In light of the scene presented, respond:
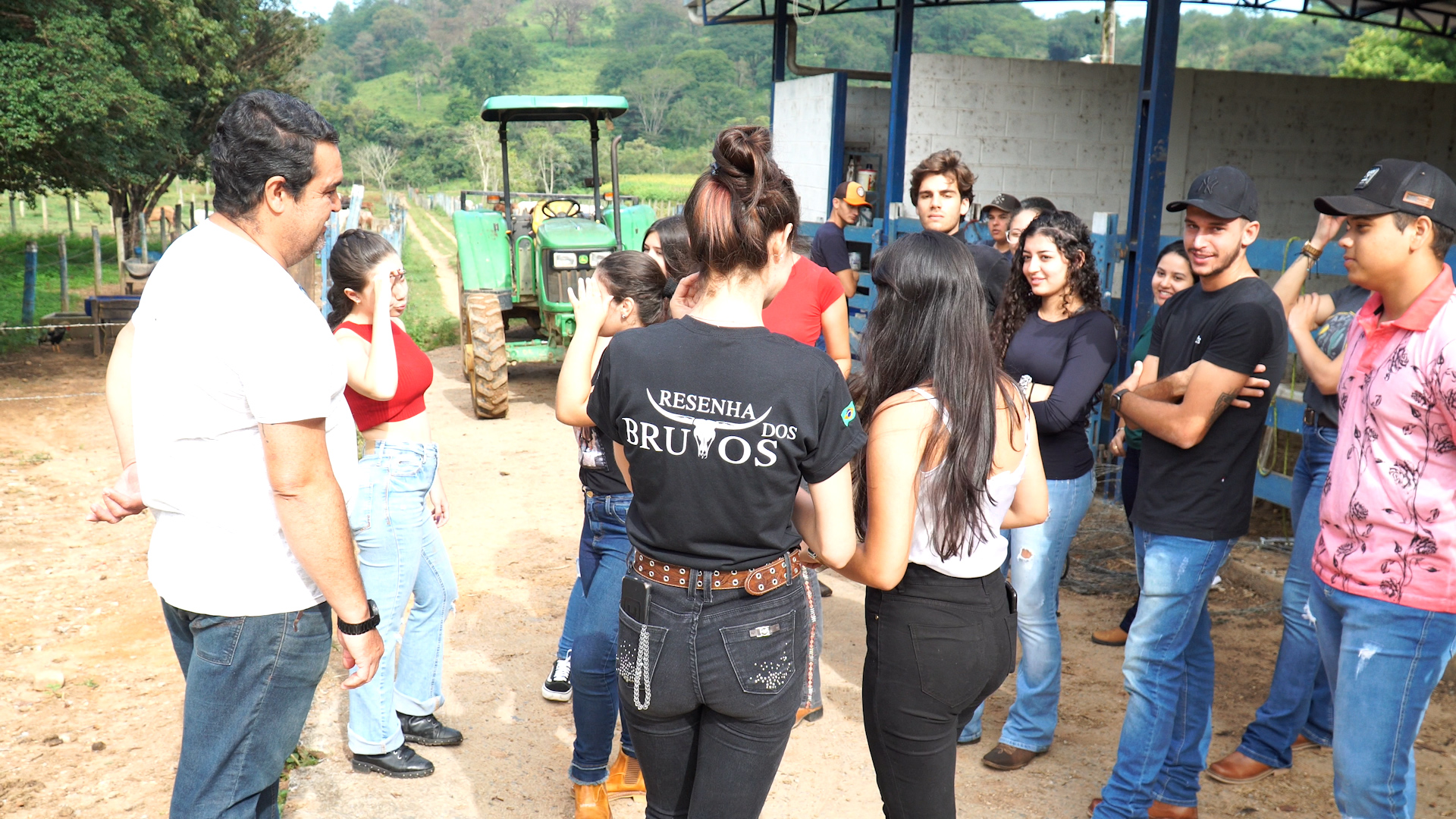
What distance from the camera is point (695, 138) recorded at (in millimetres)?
78062

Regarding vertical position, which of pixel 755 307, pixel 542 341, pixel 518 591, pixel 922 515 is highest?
pixel 755 307

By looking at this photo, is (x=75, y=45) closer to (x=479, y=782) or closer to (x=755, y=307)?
(x=479, y=782)

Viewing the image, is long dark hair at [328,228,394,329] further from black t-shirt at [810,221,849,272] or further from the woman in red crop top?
black t-shirt at [810,221,849,272]

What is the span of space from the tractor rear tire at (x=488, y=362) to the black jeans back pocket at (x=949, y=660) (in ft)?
22.8

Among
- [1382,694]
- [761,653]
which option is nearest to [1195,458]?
[1382,694]

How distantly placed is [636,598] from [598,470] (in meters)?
1.07

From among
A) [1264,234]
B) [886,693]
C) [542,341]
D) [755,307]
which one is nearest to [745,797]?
[886,693]

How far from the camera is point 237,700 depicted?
1979mm

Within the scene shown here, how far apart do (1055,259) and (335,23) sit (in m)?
141

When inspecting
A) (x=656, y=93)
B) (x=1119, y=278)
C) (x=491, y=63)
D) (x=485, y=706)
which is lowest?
(x=485, y=706)

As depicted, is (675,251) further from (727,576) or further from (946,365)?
(727,576)

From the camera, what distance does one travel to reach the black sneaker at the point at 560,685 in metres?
3.98

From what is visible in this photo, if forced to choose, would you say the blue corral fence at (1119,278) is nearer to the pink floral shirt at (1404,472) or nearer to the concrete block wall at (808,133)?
the pink floral shirt at (1404,472)

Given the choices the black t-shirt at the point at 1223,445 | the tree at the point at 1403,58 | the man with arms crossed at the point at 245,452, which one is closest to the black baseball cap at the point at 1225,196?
the black t-shirt at the point at 1223,445
